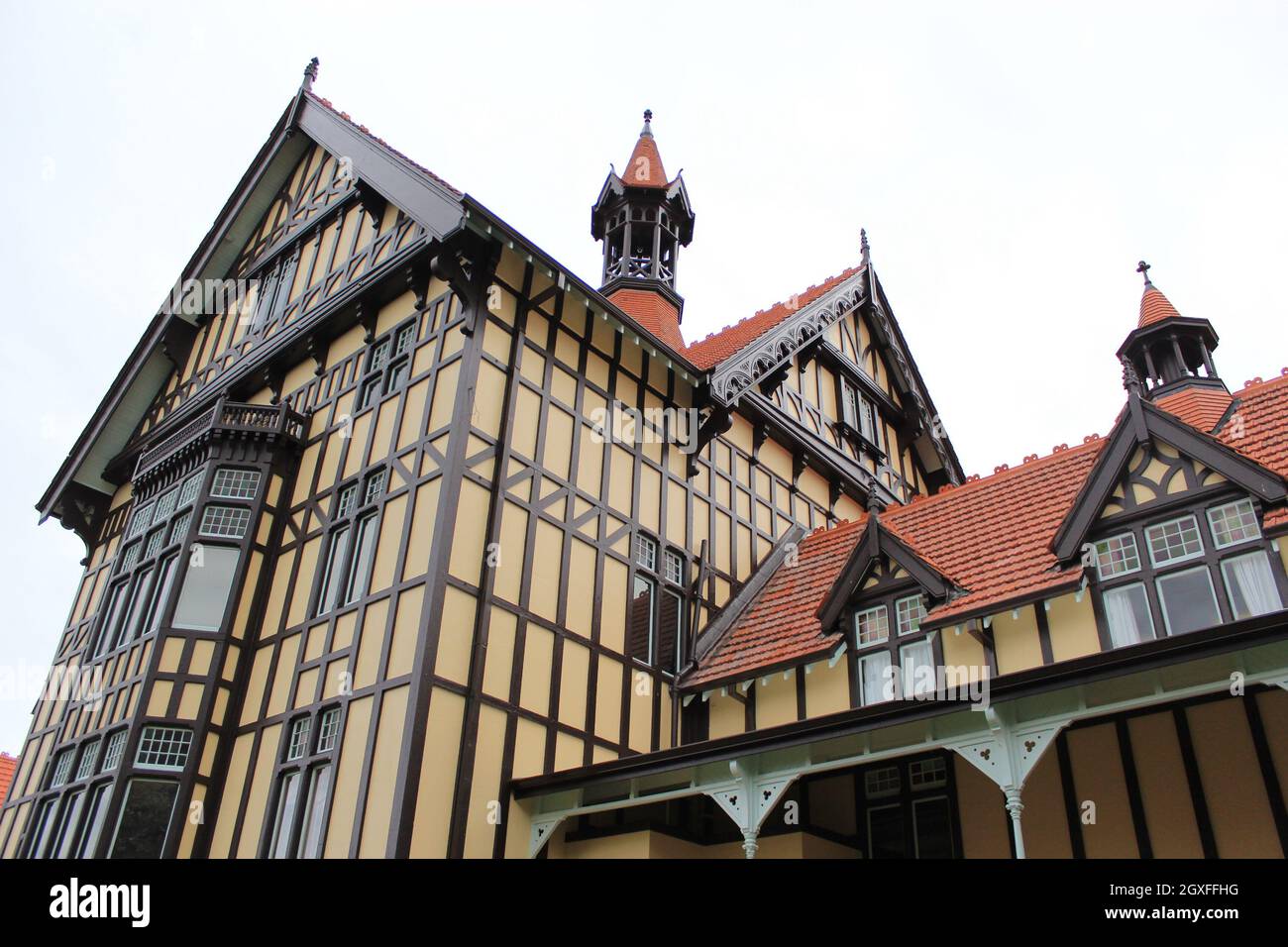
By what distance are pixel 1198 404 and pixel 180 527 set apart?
19122mm

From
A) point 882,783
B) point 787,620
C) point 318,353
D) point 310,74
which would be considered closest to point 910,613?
point 882,783

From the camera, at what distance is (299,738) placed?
653 inches

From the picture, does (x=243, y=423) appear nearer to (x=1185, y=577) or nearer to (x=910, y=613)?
(x=910, y=613)

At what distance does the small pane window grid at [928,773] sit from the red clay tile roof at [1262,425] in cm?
556

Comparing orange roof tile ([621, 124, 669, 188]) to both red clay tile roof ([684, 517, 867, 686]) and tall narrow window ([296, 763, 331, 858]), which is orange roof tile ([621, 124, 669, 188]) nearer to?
red clay tile roof ([684, 517, 867, 686])

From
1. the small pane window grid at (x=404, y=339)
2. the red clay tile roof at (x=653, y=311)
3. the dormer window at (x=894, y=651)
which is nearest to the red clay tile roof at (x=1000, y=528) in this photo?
the dormer window at (x=894, y=651)

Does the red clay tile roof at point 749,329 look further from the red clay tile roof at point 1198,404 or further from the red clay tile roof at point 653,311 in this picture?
the red clay tile roof at point 1198,404

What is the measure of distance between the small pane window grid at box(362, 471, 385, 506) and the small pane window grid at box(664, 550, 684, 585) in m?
5.26

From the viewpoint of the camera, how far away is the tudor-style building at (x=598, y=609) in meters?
13.9

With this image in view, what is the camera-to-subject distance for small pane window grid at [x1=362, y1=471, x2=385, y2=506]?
59.1 feet

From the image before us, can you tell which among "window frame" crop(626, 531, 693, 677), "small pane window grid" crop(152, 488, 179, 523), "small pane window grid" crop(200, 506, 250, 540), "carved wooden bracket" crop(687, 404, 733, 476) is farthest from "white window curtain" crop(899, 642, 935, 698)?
"small pane window grid" crop(152, 488, 179, 523)

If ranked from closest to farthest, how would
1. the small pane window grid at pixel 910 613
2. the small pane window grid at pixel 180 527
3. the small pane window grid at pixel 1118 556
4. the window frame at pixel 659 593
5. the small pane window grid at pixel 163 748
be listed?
the small pane window grid at pixel 1118 556, the small pane window grid at pixel 910 613, the small pane window grid at pixel 163 748, the window frame at pixel 659 593, the small pane window grid at pixel 180 527
